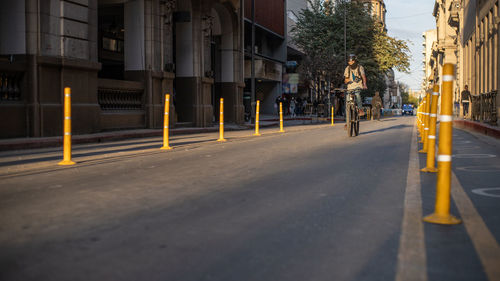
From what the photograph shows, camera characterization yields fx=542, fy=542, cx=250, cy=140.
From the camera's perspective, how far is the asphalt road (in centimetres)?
343

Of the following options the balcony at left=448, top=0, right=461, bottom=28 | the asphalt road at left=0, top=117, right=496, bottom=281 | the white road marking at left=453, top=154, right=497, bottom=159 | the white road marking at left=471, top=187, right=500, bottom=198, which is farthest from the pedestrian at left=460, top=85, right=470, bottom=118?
the white road marking at left=471, top=187, right=500, bottom=198

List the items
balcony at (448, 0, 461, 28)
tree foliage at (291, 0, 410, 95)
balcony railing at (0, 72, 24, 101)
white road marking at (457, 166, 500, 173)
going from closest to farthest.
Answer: white road marking at (457, 166, 500, 173) → balcony railing at (0, 72, 24, 101) → tree foliage at (291, 0, 410, 95) → balcony at (448, 0, 461, 28)

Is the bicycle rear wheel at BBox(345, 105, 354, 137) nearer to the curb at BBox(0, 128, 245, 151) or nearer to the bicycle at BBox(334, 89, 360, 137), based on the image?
the bicycle at BBox(334, 89, 360, 137)

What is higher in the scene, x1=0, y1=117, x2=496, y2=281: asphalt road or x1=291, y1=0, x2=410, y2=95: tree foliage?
x1=291, y1=0, x2=410, y2=95: tree foliage

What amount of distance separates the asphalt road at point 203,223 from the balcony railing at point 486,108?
13492mm

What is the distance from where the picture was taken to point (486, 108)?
22.2 metres

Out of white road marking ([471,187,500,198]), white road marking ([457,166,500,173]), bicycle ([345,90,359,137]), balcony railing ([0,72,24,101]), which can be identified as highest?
balcony railing ([0,72,24,101])

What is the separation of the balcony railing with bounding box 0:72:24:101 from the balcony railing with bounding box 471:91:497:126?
52.6 ft

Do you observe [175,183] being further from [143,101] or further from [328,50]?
[328,50]

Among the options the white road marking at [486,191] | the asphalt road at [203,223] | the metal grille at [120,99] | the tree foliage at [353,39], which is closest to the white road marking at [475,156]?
the asphalt road at [203,223]

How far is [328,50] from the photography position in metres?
45.3

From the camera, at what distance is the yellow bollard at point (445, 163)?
15.1ft

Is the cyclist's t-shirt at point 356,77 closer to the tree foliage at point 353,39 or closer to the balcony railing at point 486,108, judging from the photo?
the balcony railing at point 486,108

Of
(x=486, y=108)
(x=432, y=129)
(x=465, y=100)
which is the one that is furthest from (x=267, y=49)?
(x=432, y=129)
